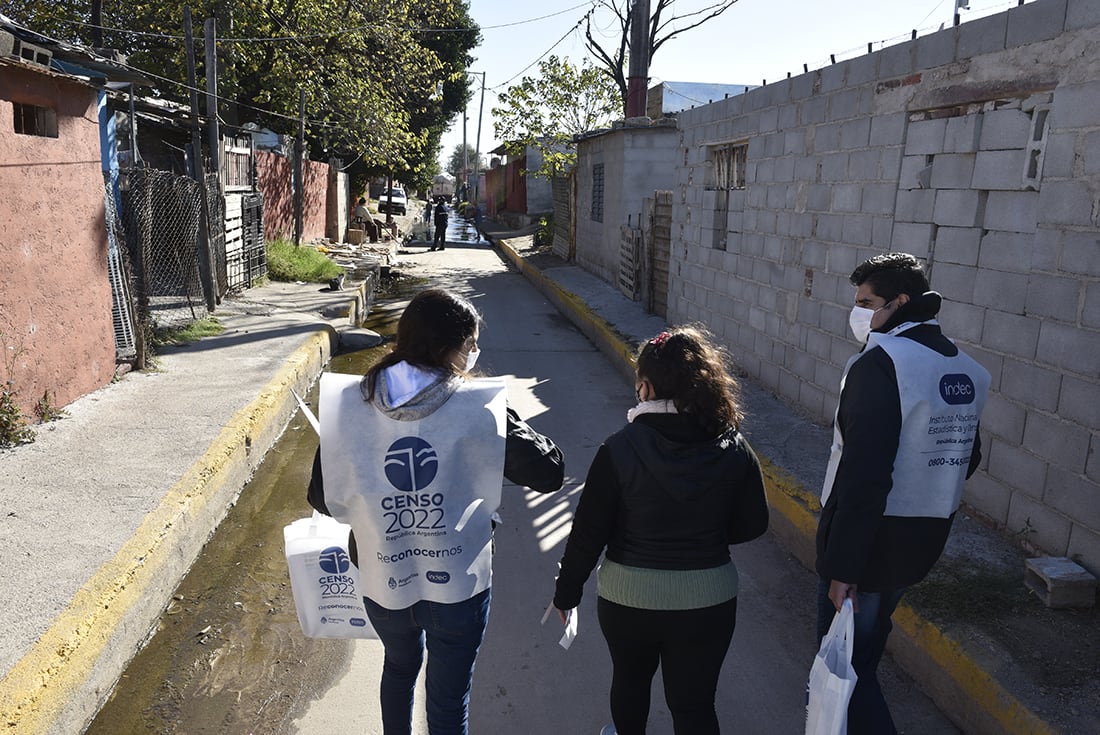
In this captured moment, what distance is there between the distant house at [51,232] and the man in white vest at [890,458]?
5232mm

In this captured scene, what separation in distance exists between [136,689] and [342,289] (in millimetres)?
10962

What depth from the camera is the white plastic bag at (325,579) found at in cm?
276

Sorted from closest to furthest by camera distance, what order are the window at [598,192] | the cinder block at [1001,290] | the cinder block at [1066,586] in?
the cinder block at [1066,586] < the cinder block at [1001,290] < the window at [598,192]

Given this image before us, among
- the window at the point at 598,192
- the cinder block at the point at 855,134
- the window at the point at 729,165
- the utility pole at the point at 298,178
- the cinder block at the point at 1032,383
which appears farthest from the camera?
the window at the point at 598,192

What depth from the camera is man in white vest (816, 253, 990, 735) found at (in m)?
2.61

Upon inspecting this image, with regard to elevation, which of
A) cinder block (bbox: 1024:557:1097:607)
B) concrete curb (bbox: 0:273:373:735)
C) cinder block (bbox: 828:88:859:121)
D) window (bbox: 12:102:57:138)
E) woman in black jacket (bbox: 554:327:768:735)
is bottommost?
concrete curb (bbox: 0:273:373:735)

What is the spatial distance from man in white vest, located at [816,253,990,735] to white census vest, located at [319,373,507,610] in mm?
1136

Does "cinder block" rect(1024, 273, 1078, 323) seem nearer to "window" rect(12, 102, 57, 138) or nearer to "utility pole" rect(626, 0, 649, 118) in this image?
"window" rect(12, 102, 57, 138)

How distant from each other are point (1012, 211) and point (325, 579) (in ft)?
13.2

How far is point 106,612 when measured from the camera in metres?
3.60

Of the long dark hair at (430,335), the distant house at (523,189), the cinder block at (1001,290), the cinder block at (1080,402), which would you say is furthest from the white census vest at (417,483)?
the distant house at (523,189)

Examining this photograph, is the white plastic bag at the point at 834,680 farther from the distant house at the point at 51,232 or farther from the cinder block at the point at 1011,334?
the distant house at the point at 51,232

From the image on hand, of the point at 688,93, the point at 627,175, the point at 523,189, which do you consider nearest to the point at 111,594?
the point at 627,175

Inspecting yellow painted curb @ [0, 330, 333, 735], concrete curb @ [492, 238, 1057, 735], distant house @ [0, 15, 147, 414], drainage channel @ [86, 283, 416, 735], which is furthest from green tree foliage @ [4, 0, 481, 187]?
concrete curb @ [492, 238, 1057, 735]
